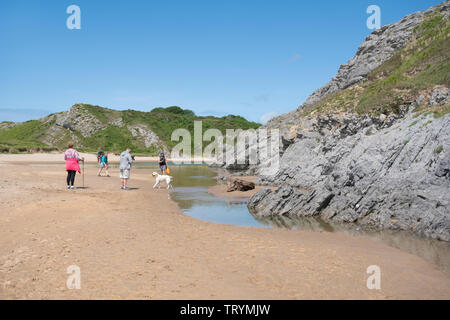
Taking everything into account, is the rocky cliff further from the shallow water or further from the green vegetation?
the shallow water

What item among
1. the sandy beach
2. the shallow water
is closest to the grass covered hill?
the shallow water

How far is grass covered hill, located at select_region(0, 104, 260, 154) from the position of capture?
9369 cm

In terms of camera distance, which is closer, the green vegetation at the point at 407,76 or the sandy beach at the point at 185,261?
the sandy beach at the point at 185,261

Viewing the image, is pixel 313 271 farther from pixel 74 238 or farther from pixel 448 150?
pixel 448 150

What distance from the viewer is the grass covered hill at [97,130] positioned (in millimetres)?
93688

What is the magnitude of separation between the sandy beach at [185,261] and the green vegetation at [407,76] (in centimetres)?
1017

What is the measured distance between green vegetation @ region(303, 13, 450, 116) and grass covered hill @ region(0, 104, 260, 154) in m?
68.9

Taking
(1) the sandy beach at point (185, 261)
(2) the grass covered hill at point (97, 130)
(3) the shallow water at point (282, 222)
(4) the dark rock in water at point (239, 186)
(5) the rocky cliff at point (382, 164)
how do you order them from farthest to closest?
1. (2) the grass covered hill at point (97, 130)
2. (4) the dark rock in water at point (239, 186)
3. (5) the rocky cliff at point (382, 164)
4. (3) the shallow water at point (282, 222)
5. (1) the sandy beach at point (185, 261)

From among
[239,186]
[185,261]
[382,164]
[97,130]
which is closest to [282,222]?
[382,164]

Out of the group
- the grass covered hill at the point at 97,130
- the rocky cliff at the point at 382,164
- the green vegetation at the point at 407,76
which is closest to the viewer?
the rocky cliff at the point at 382,164

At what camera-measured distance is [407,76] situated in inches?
1278

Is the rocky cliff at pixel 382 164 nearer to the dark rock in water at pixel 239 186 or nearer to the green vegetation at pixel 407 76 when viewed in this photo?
the green vegetation at pixel 407 76

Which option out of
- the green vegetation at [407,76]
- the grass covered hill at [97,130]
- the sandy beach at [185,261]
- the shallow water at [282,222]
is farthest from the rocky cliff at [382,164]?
the grass covered hill at [97,130]

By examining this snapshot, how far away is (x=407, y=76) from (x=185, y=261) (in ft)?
108
